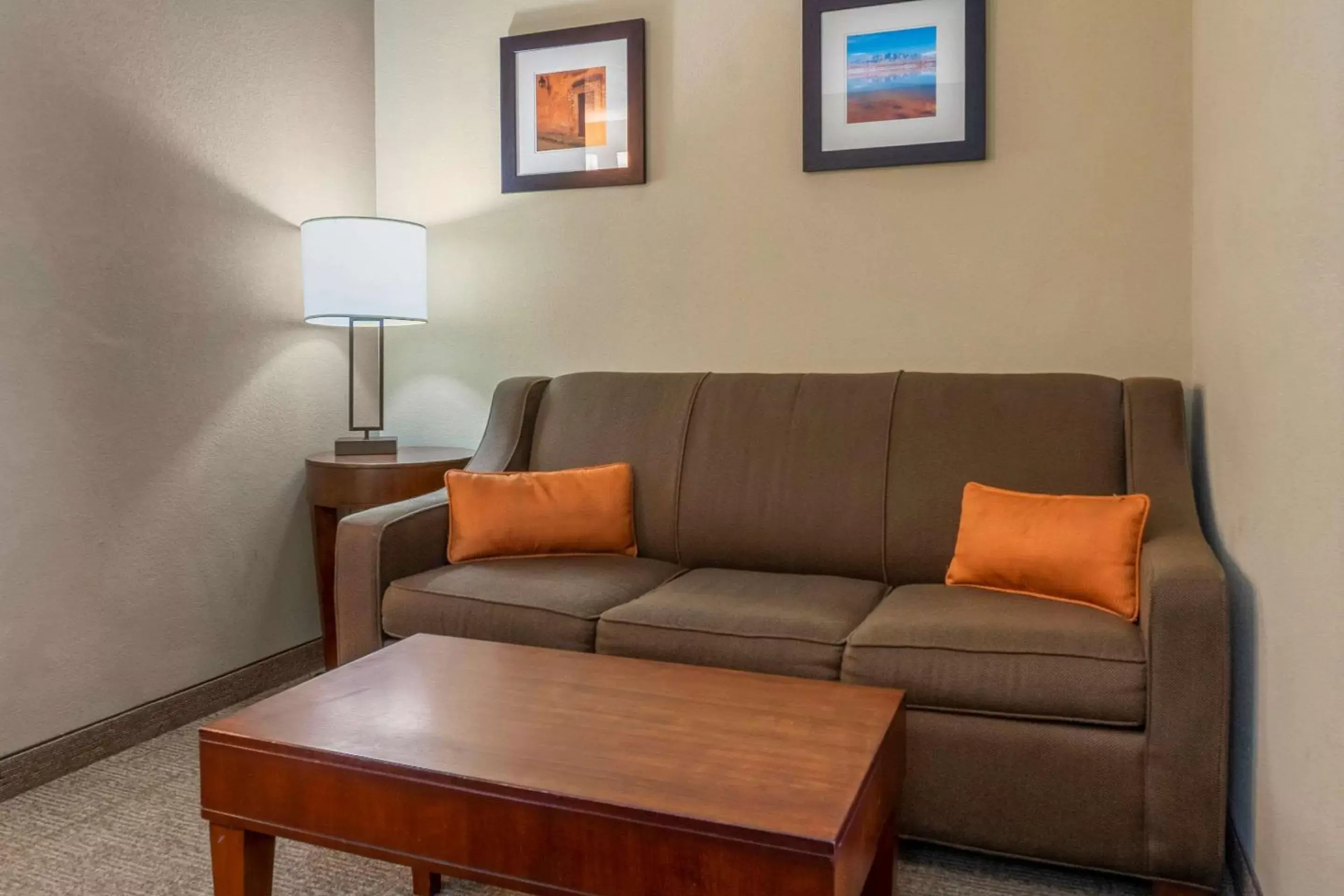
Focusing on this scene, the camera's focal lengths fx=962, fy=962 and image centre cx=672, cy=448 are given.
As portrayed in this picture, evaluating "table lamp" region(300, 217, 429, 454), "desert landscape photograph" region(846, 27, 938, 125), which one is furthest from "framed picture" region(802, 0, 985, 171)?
"table lamp" region(300, 217, 429, 454)

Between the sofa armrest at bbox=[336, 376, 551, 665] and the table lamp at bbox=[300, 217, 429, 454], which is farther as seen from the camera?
the table lamp at bbox=[300, 217, 429, 454]

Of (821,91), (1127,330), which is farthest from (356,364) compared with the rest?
(1127,330)

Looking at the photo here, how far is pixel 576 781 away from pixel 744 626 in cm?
81

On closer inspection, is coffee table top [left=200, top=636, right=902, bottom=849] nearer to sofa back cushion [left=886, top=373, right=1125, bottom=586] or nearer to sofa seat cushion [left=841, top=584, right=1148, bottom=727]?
sofa seat cushion [left=841, top=584, right=1148, bottom=727]

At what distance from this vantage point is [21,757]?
2.18 meters

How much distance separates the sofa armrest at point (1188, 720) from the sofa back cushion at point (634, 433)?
1.27m

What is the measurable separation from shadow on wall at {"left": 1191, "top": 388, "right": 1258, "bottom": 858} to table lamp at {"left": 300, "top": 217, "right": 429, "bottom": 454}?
224 centimetres

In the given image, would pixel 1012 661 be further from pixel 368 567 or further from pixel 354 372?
pixel 354 372

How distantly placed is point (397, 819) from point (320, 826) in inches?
5.1

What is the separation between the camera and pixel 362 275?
9.11 ft

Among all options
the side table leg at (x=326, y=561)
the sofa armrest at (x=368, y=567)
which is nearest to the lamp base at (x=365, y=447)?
the side table leg at (x=326, y=561)

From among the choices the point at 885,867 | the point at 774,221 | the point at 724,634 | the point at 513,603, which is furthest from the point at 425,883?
the point at 774,221

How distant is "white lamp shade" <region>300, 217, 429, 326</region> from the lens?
2.75 meters

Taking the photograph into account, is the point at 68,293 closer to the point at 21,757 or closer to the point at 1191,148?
the point at 21,757
